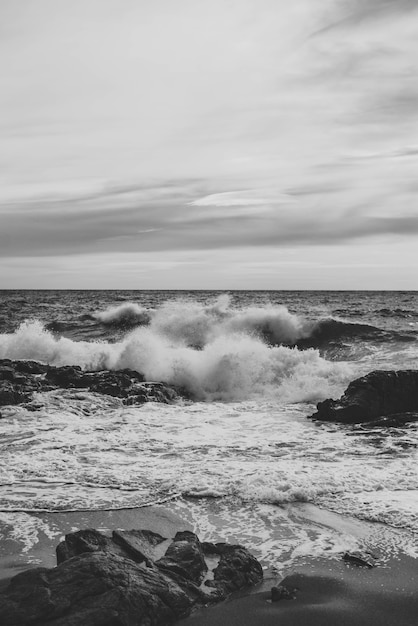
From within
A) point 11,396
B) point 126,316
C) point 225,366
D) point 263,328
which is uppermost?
point 126,316

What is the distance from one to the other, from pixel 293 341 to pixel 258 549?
65.3ft

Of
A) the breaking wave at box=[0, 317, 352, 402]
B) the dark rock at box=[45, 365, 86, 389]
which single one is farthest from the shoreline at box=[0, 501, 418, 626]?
the dark rock at box=[45, 365, 86, 389]

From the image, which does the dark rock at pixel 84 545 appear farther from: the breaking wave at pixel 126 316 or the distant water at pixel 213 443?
the breaking wave at pixel 126 316

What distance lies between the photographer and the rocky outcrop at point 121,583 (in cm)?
350

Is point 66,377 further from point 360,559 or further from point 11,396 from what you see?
point 360,559

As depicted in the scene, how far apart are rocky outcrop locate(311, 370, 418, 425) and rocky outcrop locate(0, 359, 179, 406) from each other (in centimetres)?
362

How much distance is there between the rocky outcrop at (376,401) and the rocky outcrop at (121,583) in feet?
20.1

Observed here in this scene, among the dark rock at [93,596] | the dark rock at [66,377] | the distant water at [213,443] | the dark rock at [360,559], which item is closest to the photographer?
the dark rock at [93,596]

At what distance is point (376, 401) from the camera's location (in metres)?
10.7

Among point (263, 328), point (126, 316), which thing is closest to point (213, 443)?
point (263, 328)

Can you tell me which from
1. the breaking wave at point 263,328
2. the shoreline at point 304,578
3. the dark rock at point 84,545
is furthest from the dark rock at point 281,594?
the breaking wave at point 263,328

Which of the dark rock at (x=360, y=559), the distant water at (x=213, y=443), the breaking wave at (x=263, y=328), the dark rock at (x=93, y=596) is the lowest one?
the distant water at (x=213, y=443)

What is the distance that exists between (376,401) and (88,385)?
6455mm

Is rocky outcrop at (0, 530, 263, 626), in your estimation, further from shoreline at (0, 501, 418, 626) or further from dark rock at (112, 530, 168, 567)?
shoreline at (0, 501, 418, 626)
